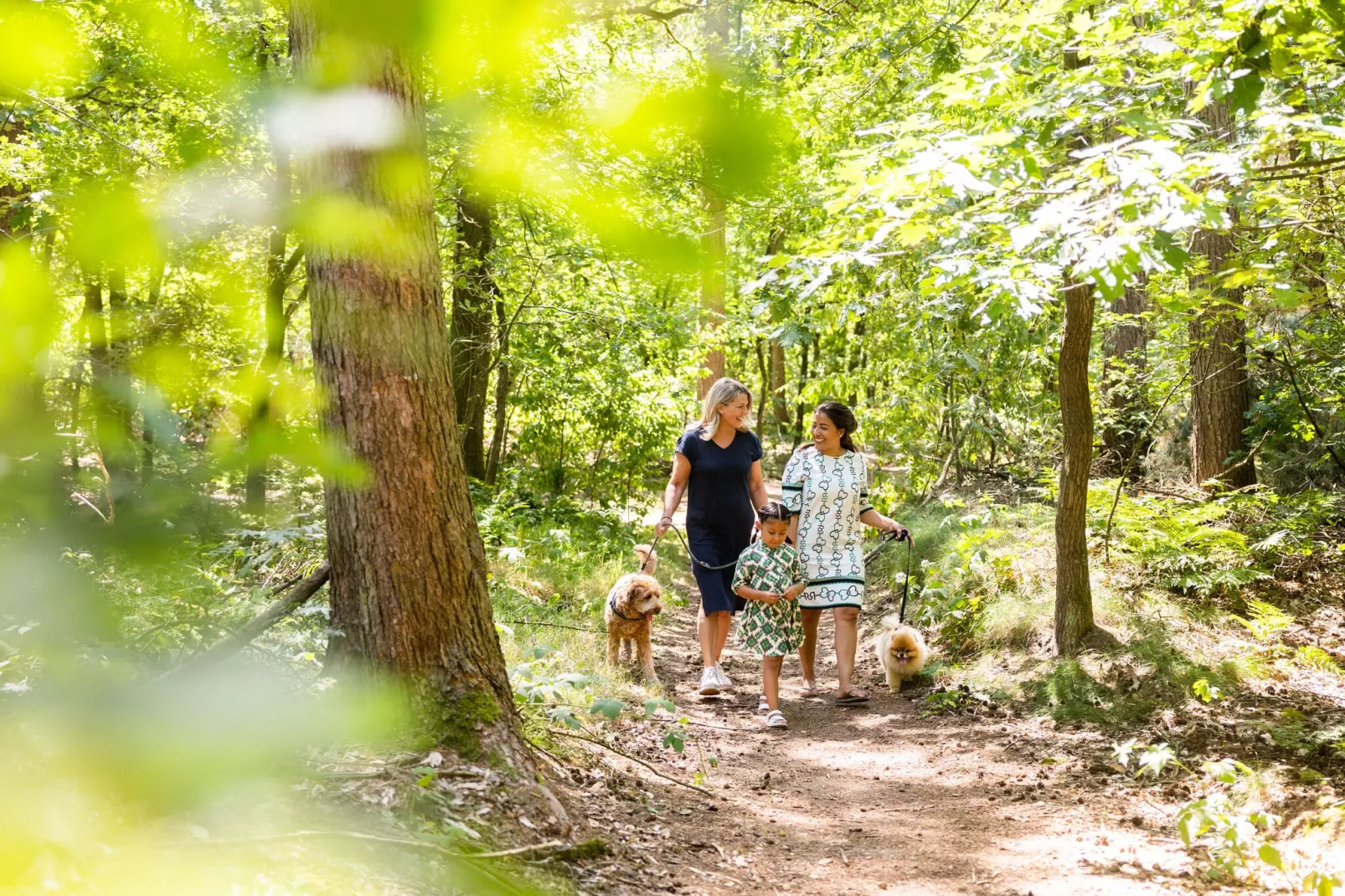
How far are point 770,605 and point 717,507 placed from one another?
832 mm

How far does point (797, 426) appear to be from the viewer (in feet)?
79.9

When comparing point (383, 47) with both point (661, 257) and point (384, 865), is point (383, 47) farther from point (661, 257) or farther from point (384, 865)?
point (384, 865)

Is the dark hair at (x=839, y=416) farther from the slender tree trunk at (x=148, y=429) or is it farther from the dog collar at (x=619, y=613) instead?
the slender tree trunk at (x=148, y=429)

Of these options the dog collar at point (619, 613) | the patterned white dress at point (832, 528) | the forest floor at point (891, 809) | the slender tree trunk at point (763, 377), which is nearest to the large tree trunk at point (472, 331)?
the dog collar at point (619, 613)

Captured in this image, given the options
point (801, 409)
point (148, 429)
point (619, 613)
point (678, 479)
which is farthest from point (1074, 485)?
point (801, 409)

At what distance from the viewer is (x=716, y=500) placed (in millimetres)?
6938

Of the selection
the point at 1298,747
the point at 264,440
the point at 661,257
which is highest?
the point at 661,257

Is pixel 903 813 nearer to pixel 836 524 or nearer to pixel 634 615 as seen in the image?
pixel 836 524

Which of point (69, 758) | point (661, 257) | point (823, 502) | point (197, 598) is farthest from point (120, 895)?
point (823, 502)

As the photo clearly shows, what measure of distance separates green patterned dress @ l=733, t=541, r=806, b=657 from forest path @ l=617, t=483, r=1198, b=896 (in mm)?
532

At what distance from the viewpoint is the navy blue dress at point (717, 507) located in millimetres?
6898

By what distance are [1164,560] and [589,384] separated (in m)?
7.36

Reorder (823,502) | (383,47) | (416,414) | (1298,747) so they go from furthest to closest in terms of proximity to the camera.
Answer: (823,502) < (1298,747) < (416,414) < (383,47)

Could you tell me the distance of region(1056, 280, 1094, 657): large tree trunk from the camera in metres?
6.41
